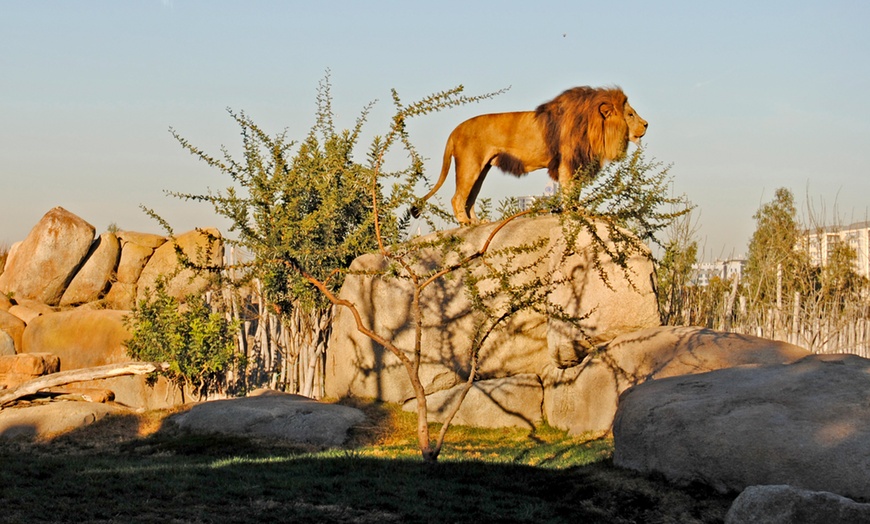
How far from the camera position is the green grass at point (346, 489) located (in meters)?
8.67

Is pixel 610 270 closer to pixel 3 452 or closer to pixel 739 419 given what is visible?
pixel 739 419

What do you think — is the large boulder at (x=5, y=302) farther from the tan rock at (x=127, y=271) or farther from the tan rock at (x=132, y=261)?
the tan rock at (x=132, y=261)

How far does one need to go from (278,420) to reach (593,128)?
6.87 metres

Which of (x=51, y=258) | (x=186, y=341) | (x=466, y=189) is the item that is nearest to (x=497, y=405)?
(x=466, y=189)

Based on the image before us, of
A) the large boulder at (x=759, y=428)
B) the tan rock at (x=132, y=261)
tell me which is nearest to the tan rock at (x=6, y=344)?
the tan rock at (x=132, y=261)

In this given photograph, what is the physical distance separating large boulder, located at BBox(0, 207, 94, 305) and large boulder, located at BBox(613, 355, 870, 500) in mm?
18284

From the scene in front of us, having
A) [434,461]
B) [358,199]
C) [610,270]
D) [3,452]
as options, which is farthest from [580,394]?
[3,452]

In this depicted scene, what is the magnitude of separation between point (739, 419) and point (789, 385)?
99 cm

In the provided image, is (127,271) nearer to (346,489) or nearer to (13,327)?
(13,327)

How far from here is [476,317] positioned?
1611cm

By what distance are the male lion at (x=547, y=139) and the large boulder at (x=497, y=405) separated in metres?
2.91

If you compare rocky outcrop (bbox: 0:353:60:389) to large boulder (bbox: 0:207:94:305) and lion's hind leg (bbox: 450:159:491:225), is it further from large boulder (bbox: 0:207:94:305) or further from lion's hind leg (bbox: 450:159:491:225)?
lion's hind leg (bbox: 450:159:491:225)

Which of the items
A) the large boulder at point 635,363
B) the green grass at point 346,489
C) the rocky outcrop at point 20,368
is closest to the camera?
the green grass at point 346,489

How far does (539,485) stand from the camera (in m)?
10.7
